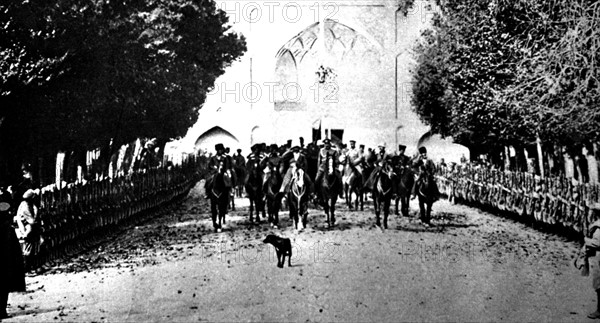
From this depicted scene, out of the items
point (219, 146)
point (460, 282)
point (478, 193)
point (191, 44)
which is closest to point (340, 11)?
point (191, 44)

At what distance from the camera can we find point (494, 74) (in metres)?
21.0

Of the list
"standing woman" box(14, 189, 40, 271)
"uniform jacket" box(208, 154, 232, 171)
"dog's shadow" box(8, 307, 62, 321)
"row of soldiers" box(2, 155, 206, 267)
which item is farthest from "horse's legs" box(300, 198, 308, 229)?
"dog's shadow" box(8, 307, 62, 321)

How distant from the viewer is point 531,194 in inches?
733

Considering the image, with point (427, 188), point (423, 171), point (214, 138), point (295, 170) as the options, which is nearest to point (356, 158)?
point (423, 171)

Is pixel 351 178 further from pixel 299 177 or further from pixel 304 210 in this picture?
pixel 299 177

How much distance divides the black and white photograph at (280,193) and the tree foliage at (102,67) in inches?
2.6

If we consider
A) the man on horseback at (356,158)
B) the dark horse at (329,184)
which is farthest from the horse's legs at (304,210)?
the man on horseback at (356,158)

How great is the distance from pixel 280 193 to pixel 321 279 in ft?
23.6

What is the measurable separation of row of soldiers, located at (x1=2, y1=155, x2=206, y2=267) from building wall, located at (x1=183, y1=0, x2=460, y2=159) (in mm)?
24217

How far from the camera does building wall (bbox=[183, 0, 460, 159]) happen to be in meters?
47.2

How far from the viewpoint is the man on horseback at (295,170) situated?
17125mm

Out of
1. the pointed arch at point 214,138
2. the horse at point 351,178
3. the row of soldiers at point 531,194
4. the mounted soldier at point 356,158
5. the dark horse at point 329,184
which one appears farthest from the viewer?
the pointed arch at point 214,138

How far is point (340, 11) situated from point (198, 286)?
3828 centimetres

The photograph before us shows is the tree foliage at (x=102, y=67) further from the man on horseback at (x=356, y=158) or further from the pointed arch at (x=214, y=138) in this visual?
the pointed arch at (x=214, y=138)
